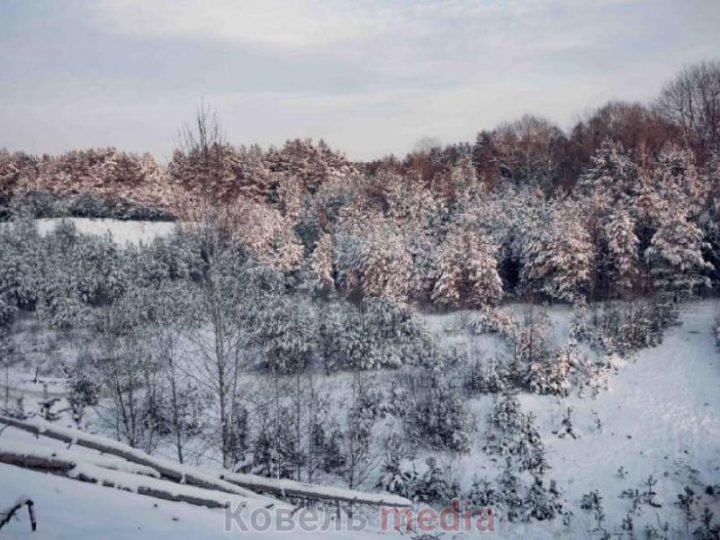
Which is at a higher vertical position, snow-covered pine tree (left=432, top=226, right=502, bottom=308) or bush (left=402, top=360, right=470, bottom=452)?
snow-covered pine tree (left=432, top=226, right=502, bottom=308)

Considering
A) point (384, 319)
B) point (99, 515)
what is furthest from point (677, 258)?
point (99, 515)

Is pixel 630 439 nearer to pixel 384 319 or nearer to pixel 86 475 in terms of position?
pixel 384 319

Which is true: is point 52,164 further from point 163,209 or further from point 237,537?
point 237,537

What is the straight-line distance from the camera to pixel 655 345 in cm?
1855

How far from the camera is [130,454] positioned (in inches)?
224

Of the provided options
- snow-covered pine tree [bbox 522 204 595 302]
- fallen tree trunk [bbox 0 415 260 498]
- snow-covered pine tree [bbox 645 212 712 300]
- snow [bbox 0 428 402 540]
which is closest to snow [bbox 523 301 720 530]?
snow-covered pine tree [bbox 645 212 712 300]

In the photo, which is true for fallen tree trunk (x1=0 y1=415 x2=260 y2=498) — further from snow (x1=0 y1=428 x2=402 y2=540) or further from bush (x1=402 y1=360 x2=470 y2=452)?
bush (x1=402 y1=360 x2=470 y2=452)

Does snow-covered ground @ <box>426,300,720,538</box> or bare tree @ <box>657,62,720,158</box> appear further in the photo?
bare tree @ <box>657,62,720,158</box>

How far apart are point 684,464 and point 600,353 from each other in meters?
5.51

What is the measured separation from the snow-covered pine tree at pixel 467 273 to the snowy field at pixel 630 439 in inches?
98.7

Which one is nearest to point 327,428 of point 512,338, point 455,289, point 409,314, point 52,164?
point 409,314

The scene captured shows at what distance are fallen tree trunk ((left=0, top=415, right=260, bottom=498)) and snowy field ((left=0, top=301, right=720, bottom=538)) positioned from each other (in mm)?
225

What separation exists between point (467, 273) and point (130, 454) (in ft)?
60.6

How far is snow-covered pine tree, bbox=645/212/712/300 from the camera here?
2042 centimetres
